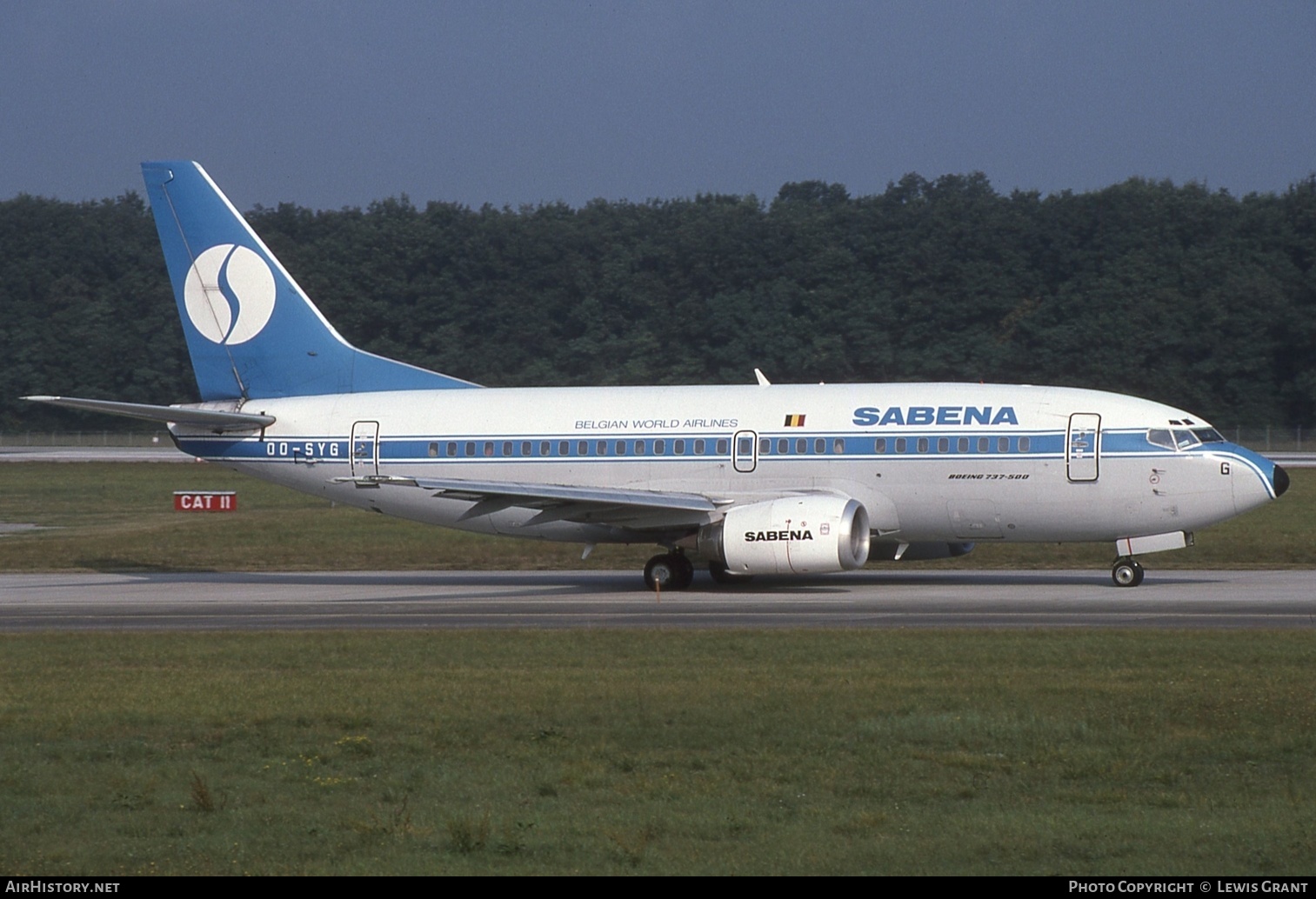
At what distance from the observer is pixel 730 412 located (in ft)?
99.8

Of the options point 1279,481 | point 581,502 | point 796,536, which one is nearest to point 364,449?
point 581,502

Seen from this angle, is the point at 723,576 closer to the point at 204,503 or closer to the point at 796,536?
the point at 796,536

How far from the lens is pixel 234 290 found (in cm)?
3366

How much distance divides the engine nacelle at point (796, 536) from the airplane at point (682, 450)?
4 centimetres

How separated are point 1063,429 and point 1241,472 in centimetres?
319

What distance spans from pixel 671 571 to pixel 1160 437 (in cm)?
953

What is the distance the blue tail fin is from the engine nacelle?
836 cm

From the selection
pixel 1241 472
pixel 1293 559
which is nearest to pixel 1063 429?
pixel 1241 472

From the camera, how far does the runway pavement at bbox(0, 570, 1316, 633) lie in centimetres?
2338

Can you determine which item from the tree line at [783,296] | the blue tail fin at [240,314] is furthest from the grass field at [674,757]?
the tree line at [783,296]

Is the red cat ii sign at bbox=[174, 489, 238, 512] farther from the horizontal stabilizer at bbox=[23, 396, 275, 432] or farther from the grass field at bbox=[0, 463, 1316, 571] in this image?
the horizontal stabilizer at bbox=[23, 396, 275, 432]

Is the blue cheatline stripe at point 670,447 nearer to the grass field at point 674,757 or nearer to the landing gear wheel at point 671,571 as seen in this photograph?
the landing gear wheel at point 671,571

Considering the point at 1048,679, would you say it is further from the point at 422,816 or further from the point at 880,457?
the point at 880,457

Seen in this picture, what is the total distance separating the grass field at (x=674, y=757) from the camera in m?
9.91
